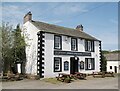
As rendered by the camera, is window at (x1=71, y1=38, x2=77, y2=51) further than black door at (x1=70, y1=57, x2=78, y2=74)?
Yes

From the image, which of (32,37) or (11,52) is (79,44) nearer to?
(32,37)

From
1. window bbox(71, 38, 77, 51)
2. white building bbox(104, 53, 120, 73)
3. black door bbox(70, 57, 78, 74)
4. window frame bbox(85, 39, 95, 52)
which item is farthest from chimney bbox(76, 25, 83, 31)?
white building bbox(104, 53, 120, 73)

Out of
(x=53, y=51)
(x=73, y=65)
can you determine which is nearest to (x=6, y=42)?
(x=53, y=51)

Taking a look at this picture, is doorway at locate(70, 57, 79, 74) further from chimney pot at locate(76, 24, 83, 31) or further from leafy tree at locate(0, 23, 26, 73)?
chimney pot at locate(76, 24, 83, 31)

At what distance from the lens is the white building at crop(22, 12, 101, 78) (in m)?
25.4

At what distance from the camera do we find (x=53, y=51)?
2634cm

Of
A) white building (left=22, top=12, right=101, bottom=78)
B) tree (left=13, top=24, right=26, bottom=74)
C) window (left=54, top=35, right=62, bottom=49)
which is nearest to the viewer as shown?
white building (left=22, top=12, right=101, bottom=78)

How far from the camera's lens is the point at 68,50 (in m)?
28.3

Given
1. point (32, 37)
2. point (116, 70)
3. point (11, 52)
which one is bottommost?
point (116, 70)

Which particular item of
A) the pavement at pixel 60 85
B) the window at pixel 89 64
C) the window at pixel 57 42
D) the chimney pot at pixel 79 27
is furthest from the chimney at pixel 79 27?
the pavement at pixel 60 85

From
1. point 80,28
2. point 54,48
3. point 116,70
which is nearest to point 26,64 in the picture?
point 54,48

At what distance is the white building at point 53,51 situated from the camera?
25.4 metres

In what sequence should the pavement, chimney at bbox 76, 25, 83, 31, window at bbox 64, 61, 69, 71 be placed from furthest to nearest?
chimney at bbox 76, 25, 83, 31 < window at bbox 64, 61, 69, 71 < the pavement

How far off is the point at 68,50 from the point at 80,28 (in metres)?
9.34
